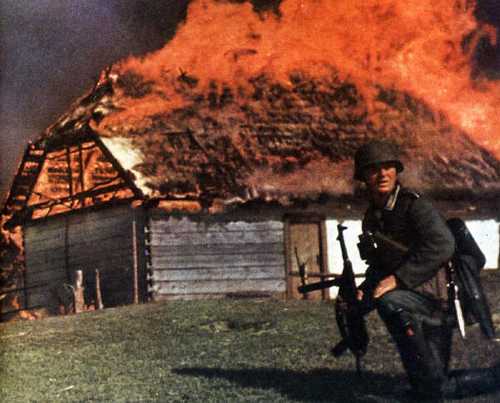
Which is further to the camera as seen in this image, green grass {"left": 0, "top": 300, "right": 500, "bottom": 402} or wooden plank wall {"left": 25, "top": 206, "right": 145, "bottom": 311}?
wooden plank wall {"left": 25, "top": 206, "right": 145, "bottom": 311}

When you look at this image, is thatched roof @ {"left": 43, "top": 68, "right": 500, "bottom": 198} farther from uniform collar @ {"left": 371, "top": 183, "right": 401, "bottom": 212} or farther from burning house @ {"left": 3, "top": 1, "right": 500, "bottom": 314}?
uniform collar @ {"left": 371, "top": 183, "right": 401, "bottom": 212}

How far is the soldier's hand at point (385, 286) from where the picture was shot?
4883mm

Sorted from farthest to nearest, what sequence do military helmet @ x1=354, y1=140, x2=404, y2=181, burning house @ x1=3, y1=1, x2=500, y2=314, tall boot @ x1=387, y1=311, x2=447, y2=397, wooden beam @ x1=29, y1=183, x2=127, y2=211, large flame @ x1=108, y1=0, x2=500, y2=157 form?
1. large flame @ x1=108, y1=0, x2=500, y2=157
2. wooden beam @ x1=29, y1=183, x2=127, y2=211
3. burning house @ x1=3, y1=1, x2=500, y2=314
4. military helmet @ x1=354, y1=140, x2=404, y2=181
5. tall boot @ x1=387, y1=311, x2=447, y2=397

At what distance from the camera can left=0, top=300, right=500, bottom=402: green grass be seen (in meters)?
5.75

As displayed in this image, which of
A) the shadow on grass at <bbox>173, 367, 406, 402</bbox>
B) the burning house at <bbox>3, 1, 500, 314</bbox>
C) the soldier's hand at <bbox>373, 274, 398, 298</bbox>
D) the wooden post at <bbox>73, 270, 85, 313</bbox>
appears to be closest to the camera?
the soldier's hand at <bbox>373, 274, 398, 298</bbox>

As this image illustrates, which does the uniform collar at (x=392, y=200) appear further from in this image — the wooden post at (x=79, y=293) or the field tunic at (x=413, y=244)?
the wooden post at (x=79, y=293)

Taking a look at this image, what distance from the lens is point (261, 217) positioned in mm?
17422

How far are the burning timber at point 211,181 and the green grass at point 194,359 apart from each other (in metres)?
4.49

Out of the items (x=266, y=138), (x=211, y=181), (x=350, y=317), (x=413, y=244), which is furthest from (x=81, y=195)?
(x=413, y=244)

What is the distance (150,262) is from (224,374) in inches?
413

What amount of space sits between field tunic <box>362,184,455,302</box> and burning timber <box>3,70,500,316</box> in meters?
11.3

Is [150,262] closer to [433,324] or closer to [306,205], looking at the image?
[306,205]

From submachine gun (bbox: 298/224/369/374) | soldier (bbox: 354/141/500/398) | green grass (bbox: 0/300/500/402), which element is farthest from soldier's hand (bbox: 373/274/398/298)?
green grass (bbox: 0/300/500/402)

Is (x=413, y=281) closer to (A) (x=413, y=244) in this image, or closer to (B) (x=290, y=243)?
(A) (x=413, y=244)
